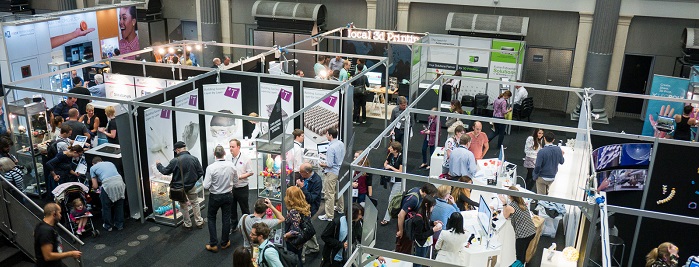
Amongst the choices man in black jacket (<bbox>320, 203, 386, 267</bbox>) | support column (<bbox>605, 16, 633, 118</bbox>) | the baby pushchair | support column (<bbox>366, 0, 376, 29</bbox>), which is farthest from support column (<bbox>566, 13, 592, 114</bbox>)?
the baby pushchair

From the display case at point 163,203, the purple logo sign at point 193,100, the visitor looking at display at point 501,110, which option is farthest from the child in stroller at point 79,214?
the visitor looking at display at point 501,110

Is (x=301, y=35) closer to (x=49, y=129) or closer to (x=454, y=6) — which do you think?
(x=454, y=6)

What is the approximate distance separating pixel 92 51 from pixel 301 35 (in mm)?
6099

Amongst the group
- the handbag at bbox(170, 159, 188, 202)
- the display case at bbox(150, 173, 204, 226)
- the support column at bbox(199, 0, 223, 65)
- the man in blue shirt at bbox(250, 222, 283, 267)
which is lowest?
the display case at bbox(150, 173, 204, 226)

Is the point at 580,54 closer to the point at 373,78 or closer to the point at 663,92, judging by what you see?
the point at 663,92

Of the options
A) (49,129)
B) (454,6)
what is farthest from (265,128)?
(454,6)

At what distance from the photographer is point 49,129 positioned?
9.80 m

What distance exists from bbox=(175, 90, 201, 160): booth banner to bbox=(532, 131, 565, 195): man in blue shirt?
5.53 metres

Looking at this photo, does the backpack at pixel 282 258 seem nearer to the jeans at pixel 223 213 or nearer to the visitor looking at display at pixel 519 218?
the jeans at pixel 223 213

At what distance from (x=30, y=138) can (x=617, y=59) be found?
1351cm

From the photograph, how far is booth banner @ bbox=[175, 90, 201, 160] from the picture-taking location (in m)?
8.98

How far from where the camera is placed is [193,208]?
8.39m

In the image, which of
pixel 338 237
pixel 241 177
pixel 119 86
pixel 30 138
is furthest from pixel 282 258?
pixel 119 86

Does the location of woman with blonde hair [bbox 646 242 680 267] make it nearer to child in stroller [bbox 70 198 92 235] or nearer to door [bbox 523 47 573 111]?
child in stroller [bbox 70 198 92 235]
